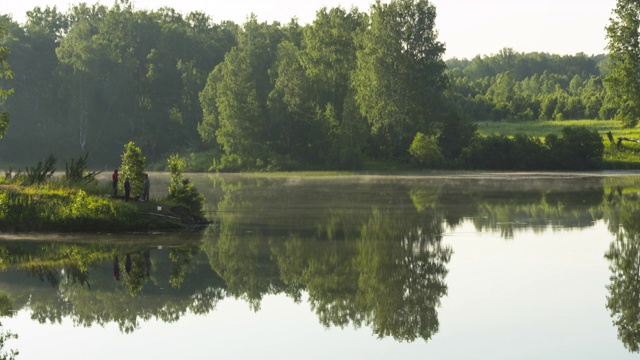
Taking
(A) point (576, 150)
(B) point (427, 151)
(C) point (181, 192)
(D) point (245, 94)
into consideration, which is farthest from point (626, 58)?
(C) point (181, 192)

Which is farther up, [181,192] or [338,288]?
[181,192]

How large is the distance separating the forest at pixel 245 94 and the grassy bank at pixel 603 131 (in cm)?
399

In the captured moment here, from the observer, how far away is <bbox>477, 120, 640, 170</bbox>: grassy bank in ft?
299

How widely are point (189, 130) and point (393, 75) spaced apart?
3248 centimetres

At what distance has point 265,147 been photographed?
328 ft

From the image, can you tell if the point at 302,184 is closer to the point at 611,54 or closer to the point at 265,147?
the point at 265,147

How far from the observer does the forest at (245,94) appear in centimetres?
9962

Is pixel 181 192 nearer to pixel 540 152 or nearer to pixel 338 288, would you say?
pixel 338 288

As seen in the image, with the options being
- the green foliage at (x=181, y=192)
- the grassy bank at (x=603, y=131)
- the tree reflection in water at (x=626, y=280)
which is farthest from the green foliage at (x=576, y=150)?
the green foliage at (x=181, y=192)

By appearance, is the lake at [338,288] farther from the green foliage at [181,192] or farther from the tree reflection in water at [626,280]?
the green foliage at [181,192]

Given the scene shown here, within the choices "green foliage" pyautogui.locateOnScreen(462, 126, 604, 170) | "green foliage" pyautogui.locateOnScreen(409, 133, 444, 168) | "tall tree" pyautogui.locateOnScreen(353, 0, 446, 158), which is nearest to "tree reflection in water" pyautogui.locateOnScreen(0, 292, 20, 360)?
"green foliage" pyautogui.locateOnScreen(409, 133, 444, 168)

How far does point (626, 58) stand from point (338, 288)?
80497mm

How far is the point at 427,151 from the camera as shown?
3691 inches

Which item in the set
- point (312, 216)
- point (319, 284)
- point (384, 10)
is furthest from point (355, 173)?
point (319, 284)
